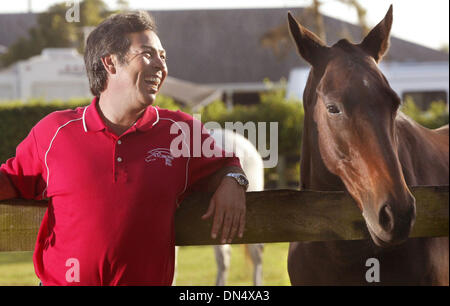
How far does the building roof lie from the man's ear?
23119 millimetres

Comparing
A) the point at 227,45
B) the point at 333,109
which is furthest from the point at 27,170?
the point at 227,45

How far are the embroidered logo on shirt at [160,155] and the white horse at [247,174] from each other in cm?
433

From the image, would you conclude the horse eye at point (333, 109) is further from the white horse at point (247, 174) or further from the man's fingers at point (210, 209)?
the white horse at point (247, 174)

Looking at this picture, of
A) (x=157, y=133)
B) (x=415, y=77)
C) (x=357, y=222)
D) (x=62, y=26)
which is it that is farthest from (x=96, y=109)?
(x=62, y=26)

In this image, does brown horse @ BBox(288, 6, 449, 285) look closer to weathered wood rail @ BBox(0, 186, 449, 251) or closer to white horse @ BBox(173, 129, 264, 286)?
weathered wood rail @ BBox(0, 186, 449, 251)

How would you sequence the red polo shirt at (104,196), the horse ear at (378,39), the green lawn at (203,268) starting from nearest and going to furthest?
1. the red polo shirt at (104,196)
2. the horse ear at (378,39)
3. the green lawn at (203,268)

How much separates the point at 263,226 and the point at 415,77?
Result: 15664 mm

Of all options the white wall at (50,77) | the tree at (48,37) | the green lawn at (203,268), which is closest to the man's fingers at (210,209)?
the green lawn at (203,268)

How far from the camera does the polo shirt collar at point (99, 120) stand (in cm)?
222

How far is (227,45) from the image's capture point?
1114 inches

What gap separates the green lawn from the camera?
23.2 feet

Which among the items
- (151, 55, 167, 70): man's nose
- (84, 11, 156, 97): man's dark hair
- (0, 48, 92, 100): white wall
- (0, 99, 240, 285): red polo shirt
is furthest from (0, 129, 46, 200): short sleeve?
(0, 48, 92, 100): white wall
